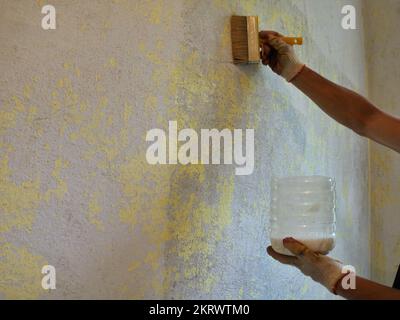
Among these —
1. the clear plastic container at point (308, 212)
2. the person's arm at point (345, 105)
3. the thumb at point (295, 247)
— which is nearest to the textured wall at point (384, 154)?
the person's arm at point (345, 105)

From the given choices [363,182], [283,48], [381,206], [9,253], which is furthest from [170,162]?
[381,206]

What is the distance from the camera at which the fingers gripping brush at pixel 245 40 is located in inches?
47.8

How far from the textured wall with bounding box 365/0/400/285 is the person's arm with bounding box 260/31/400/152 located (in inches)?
52.5

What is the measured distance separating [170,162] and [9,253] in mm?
414

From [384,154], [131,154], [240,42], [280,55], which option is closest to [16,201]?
[131,154]

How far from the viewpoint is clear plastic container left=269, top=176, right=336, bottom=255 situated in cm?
112

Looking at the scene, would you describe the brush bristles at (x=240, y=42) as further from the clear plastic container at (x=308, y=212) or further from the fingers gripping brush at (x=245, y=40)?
the clear plastic container at (x=308, y=212)

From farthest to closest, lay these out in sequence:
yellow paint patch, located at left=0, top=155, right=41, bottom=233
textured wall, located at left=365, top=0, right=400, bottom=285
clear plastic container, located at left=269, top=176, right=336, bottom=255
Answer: textured wall, located at left=365, top=0, right=400, bottom=285, clear plastic container, located at left=269, top=176, right=336, bottom=255, yellow paint patch, located at left=0, top=155, right=41, bottom=233

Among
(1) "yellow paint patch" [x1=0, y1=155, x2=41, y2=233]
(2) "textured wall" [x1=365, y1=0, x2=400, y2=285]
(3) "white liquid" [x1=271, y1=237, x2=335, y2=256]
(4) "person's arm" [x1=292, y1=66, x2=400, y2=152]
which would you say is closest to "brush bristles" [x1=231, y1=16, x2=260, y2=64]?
(4) "person's arm" [x1=292, y1=66, x2=400, y2=152]

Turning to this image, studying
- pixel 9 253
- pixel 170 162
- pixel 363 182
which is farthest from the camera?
pixel 363 182

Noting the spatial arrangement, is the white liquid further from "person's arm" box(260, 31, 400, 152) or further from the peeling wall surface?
"person's arm" box(260, 31, 400, 152)

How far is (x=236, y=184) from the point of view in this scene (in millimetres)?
1243

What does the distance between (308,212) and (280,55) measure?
48cm

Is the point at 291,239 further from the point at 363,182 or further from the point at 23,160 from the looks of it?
the point at 363,182
